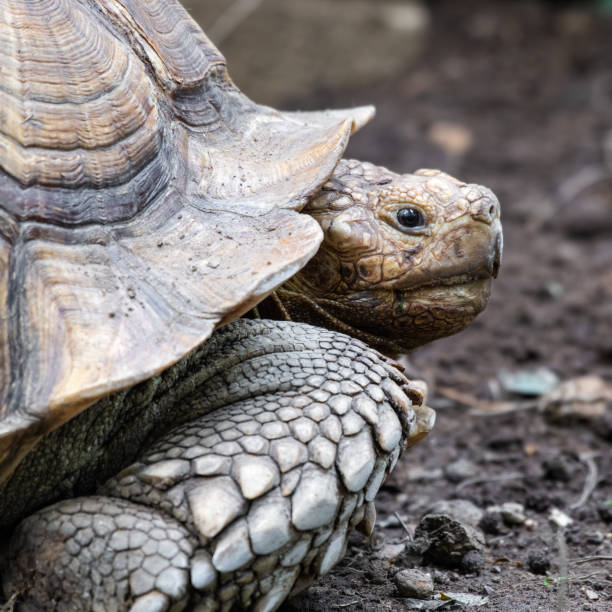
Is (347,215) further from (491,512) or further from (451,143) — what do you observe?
(451,143)

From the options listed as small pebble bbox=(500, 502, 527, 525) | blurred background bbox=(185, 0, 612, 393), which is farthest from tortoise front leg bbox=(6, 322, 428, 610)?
blurred background bbox=(185, 0, 612, 393)

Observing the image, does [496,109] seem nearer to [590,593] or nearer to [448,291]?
[448,291]

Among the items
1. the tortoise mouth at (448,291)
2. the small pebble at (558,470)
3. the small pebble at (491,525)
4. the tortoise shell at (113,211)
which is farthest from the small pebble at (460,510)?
the tortoise shell at (113,211)

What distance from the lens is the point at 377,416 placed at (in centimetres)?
210

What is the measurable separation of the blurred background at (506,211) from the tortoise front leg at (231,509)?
15.5 inches

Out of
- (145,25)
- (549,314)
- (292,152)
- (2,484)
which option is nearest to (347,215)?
(292,152)

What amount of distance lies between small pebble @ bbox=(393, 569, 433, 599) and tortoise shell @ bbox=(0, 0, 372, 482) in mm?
917

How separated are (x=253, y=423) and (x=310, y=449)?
0.50 ft

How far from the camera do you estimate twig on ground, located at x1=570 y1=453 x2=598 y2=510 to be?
10.3 feet

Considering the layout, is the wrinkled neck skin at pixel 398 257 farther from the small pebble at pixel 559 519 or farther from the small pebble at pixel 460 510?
the small pebble at pixel 559 519

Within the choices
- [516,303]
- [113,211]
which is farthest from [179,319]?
[516,303]

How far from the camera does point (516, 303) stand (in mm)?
5242

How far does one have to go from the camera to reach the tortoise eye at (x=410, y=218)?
8.17ft

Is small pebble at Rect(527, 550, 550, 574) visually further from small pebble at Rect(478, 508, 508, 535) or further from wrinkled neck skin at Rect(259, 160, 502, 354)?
wrinkled neck skin at Rect(259, 160, 502, 354)
